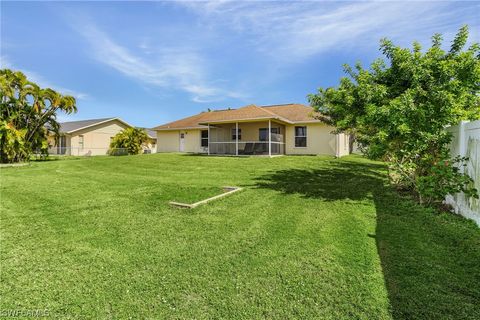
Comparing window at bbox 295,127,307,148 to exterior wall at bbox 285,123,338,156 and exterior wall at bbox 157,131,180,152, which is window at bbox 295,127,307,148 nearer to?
exterior wall at bbox 285,123,338,156

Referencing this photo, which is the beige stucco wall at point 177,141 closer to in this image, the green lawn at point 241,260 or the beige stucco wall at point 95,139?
the beige stucco wall at point 95,139

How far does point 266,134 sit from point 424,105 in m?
15.9

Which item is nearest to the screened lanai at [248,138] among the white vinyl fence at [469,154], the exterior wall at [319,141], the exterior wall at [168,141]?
the exterior wall at [319,141]

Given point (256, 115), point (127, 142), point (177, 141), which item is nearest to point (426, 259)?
point (256, 115)

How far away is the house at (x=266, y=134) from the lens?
2055cm

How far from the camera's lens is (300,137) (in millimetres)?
22000

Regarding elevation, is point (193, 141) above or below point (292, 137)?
below

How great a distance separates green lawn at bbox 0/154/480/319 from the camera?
2.85m

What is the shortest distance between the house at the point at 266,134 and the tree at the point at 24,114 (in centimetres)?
1012

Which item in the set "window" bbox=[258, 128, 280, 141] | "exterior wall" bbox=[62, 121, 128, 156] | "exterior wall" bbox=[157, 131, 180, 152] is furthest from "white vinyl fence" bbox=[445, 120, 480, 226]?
"exterior wall" bbox=[62, 121, 128, 156]

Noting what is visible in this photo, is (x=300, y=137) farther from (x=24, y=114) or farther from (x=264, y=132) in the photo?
(x=24, y=114)

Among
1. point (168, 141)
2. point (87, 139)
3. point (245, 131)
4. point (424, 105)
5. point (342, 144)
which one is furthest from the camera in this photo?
point (87, 139)

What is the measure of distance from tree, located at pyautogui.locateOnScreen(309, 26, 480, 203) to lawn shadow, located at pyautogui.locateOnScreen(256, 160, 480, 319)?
72 cm

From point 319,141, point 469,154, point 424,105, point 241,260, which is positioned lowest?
point 241,260
